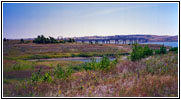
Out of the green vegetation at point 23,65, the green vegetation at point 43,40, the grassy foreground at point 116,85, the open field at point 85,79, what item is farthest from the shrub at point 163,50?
the green vegetation at point 23,65

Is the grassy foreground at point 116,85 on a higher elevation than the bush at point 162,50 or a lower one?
lower

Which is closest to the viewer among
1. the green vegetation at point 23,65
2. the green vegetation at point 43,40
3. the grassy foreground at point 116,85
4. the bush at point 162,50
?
the grassy foreground at point 116,85

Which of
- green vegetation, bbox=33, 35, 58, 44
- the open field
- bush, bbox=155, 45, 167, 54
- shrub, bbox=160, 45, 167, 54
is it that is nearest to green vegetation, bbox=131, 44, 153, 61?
the open field

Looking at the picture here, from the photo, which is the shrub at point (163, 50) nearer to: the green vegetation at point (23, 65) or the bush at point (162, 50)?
the bush at point (162, 50)

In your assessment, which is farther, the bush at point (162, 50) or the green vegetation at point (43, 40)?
the bush at point (162, 50)

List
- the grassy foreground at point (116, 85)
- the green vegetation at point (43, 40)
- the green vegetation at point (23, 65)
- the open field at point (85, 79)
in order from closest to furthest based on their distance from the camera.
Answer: the grassy foreground at point (116, 85) → the open field at point (85, 79) → the green vegetation at point (23, 65) → the green vegetation at point (43, 40)

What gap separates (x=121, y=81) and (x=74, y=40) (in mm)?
8069

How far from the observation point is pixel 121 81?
10477 mm

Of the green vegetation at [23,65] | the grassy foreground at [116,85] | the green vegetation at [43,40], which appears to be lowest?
the grassy foreground at [116,85]

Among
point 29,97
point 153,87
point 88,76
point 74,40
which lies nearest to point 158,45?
point 74,40

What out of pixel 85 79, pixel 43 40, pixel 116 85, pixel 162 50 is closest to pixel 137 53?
pixel 162 50

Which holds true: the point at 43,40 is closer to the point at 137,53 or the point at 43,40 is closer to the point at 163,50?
the point at 137,53

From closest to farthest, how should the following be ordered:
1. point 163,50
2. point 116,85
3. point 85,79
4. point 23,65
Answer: point 116,85 < point 85,79 < point 23,65 < point 163,50

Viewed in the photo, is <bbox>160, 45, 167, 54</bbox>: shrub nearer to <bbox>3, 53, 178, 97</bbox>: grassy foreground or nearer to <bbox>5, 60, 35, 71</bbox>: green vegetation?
<bbox>3, 53, 178, 97</bbox>: grassy foreground
